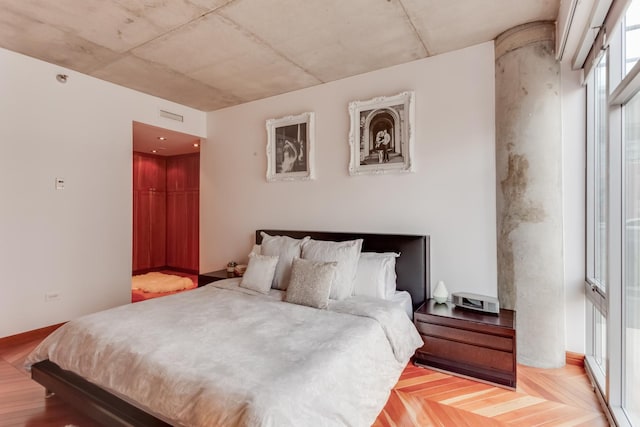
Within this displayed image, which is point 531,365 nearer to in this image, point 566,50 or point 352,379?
point 352,379

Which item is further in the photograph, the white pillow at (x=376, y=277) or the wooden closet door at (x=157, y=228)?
the wooden closet door at (x=157, y=228)

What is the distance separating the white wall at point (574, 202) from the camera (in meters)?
2.65

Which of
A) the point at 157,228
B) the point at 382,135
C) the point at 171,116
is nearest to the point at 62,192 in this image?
the point at 171,116

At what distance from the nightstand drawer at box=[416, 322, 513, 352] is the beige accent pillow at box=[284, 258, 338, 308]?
821mm

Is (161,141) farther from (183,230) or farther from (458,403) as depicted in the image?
(458,403)

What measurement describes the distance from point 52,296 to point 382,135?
12.8ft

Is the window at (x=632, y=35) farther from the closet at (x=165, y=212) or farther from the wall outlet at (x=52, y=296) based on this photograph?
the closet at (x=165, y=212)

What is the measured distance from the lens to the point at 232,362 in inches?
63.6

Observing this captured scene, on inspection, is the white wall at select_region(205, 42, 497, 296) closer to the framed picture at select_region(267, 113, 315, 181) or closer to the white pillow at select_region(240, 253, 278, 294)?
the framed picture at select_region(267, 113, 315, 181)

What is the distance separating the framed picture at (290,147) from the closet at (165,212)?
9.29 feet

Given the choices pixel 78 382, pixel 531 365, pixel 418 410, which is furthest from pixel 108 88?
pixel 531 365

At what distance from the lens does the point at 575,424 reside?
197 cm

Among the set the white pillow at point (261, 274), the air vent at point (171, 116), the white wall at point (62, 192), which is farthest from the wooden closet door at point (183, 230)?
the white pillow at point (261, 274)

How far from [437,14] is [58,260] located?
4.38m
